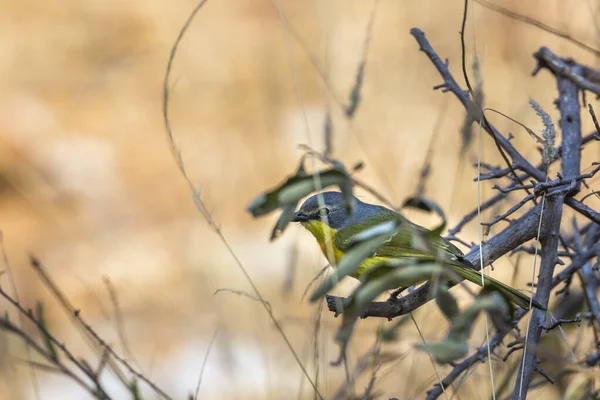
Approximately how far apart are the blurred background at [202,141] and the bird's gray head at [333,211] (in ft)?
4.97

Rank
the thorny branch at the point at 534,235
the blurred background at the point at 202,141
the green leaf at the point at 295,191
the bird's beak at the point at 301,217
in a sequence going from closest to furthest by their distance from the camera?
1. the green leaf at the point at 295,191
2. the thorny branch at the point at 534,235
3. the bird's beak at the point at 301,217
4. the blurred background at the point at 202,141

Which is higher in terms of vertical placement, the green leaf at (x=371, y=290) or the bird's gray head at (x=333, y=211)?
the bird's gray head at (x=333, y=211)

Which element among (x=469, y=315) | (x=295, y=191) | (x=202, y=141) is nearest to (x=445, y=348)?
(x=469, y=315)

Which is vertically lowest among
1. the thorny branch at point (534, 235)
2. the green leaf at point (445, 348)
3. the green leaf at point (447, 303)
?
the green leaf at point (445, 348)

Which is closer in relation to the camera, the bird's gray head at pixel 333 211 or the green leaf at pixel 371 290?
the green leaf at pixel 371 290

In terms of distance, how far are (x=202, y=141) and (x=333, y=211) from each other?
3.11 meters

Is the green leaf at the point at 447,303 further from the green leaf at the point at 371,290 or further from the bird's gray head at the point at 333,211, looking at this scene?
the bird's gray head at the point at 333,211

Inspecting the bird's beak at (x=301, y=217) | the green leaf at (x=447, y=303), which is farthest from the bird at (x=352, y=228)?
the green leaf at (x=447, y=303)

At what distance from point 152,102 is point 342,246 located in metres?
3.88

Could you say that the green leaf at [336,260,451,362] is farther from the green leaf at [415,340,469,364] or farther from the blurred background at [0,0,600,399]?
the blurred background at [0,0,600,399]

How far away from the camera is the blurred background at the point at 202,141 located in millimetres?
5227

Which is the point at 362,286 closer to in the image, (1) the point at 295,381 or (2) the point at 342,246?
(2) the point at 342,246

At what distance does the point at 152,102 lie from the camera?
21.4 ft

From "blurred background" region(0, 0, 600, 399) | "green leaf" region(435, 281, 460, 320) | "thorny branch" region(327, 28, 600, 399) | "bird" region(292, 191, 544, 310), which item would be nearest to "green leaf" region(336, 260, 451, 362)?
"green leaf" region(435, 281, 460, 320)
